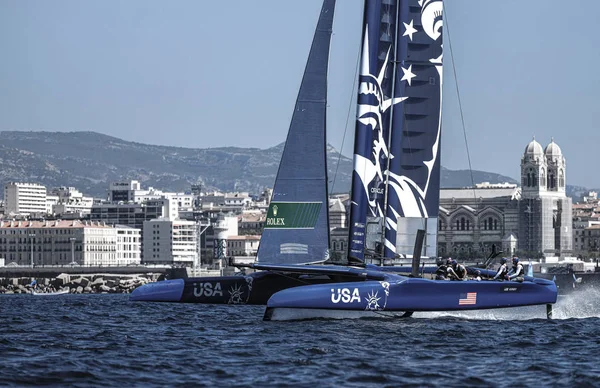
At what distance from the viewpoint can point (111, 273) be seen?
110938mm

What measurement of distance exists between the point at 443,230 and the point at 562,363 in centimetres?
13845

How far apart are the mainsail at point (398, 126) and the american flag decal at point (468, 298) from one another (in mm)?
2843

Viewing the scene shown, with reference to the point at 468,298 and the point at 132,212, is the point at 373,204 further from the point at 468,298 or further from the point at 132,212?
the point at 132,212

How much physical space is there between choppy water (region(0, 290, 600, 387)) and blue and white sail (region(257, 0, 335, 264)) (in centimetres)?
156

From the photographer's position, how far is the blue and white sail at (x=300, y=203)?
27297mm

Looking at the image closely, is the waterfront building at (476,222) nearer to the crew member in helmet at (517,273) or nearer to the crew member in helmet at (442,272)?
the crew member in helmet at (517,273)

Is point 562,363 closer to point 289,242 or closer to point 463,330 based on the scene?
point 463,330

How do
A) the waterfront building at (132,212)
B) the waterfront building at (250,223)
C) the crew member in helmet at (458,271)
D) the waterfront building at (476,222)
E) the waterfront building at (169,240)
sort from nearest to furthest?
1. the crew member in helmet at (458,271)
2. the waterfront building at (476,222)
3. the waterfront building at (169,240)
4. the waterfront building at (132,212)
5. the waterfront building at (250,223)

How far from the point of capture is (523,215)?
156000 millimetres

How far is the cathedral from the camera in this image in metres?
155

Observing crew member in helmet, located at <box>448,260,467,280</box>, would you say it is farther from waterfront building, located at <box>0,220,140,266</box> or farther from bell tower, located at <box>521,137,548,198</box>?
bell tower, located at <box>521,137,548,198</box>

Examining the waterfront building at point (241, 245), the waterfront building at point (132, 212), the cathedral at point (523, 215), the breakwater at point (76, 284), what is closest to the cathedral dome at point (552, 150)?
the cathedral at point (523, 215)

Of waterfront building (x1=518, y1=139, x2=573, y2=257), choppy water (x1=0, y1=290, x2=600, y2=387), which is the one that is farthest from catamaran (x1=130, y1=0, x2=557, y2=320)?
waterfront building (x1=518, y1=139, x2=573, y2=257)

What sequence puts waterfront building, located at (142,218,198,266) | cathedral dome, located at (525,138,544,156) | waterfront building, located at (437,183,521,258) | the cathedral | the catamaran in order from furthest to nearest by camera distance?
waterfront building, located at (142,218,198,266)
cathedral dome, located at (525,138,544,156)
waterfront building, located at (437,183,521,258)
the cathedral
the catamaran
